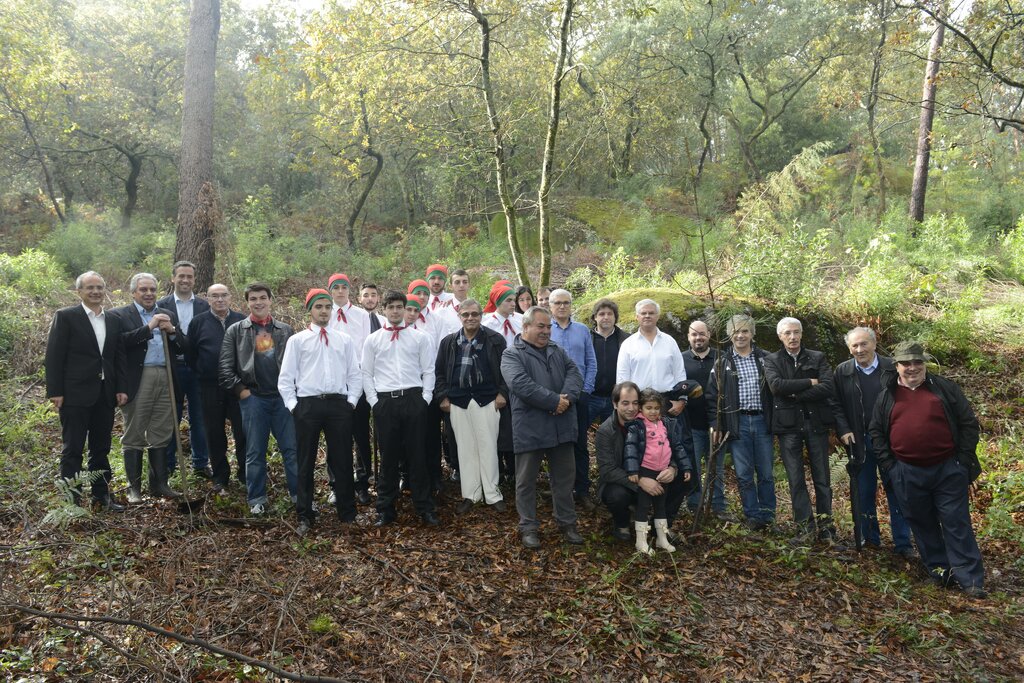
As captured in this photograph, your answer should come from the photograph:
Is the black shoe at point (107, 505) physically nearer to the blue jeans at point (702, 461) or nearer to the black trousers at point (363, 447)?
the black trousers at point (363, 447)

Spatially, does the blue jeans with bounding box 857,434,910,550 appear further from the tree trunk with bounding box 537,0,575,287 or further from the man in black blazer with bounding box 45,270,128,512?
the man in black blazer with bounding box 45,270,128,512

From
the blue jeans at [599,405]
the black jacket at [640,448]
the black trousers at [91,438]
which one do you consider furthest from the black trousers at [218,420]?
the black jacket at [640,448]

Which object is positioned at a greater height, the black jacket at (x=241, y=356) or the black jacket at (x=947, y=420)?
the black jacket at (x=241, y=356)

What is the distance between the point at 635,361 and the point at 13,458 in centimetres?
618

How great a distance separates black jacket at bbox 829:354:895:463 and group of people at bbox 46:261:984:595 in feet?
0.06

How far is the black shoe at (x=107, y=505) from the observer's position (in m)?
5.57

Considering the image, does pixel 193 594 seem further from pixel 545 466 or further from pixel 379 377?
pixel 545 466

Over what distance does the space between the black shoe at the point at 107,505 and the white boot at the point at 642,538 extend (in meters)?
4.34

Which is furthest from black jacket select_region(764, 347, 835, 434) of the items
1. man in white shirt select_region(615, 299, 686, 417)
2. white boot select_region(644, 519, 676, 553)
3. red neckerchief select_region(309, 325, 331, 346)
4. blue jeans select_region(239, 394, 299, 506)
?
blue jeans select_region(239, 394, 299, 506)

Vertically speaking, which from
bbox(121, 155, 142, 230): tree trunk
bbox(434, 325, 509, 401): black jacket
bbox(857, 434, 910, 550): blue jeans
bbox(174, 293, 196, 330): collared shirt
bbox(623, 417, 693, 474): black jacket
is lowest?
bbox(857, 434, 910, 550): blue jeans

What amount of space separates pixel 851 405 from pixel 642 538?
7.65 feet

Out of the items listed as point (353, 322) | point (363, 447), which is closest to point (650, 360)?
point (363, 447)

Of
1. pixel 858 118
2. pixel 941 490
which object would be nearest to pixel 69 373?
pixel 941 490

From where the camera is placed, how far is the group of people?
18.1 feet
